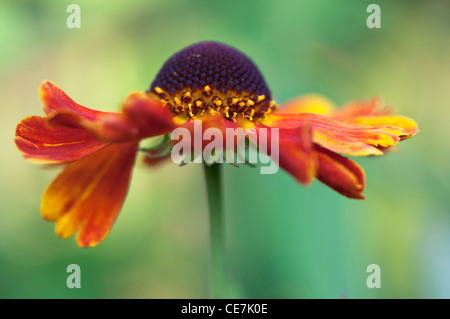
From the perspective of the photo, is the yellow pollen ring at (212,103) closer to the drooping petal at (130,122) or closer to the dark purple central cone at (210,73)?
the dark purple central cone at (210,73)

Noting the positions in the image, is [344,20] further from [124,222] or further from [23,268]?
[23,268]

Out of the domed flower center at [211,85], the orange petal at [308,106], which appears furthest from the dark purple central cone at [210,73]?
the orange petal at [308,106]

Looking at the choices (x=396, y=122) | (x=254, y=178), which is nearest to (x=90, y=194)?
(x=396, y=122)

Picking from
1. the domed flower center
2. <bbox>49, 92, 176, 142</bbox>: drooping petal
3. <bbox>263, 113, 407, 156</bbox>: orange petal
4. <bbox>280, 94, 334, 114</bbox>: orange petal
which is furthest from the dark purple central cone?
<bbox>280, 94, 334, 114</bbox>: orange petal

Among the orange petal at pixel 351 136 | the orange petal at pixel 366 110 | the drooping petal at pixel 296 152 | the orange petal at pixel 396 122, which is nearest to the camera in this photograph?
the drooping petal at pixel 296 152

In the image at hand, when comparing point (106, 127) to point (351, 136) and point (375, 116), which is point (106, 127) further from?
point (375, 116)
